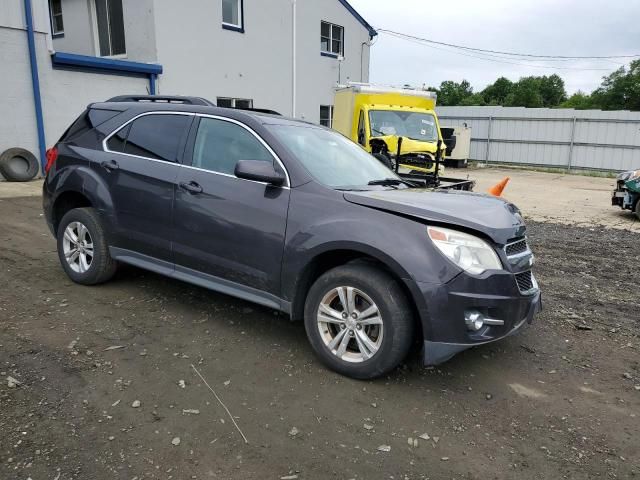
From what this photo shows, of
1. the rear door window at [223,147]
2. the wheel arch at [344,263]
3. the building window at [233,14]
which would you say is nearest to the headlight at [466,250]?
the wheel arch at [344,263]

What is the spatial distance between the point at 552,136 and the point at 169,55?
1733cm

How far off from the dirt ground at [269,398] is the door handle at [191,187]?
1097mm

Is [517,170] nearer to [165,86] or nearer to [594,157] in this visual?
[594,157]

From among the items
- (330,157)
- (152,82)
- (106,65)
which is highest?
(106,65)

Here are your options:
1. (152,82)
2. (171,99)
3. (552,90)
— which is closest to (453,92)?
(552,90)

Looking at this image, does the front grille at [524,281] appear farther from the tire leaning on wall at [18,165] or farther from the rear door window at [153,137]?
the tire leaning on wall at [18,165]

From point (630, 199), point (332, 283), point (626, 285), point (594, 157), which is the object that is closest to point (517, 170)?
point (594, 157)

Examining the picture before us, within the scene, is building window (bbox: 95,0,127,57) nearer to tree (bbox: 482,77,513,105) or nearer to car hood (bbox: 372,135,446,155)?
car hood (bbox: 372,135,446,155)

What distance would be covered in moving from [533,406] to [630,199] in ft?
28.1

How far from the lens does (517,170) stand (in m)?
23.9

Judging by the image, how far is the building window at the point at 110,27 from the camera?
49.5 ft

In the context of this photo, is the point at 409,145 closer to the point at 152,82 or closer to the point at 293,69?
the point at 152,82

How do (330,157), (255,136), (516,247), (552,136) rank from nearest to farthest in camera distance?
1. (516,247)
2. (255,136)
3. (330,157)
4. (552,136)

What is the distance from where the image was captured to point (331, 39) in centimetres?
2088
